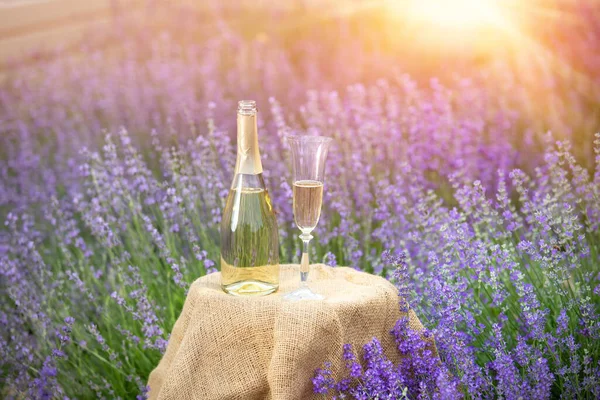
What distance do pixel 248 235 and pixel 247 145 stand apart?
0.78 ft

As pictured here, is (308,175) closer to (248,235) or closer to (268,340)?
(248,235)

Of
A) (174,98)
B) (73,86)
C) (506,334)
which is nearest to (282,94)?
(174,98)

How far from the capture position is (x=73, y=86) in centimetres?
516

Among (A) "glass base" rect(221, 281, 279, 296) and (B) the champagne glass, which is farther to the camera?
(A) "glass base" rect(221, 281, 279, 296)

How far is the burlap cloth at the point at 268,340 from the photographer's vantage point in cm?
171

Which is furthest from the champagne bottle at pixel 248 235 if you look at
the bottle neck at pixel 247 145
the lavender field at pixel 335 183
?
the lavender field at pixel 335 183

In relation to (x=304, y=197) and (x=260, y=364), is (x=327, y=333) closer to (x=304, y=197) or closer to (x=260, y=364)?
(x=260, y=364)

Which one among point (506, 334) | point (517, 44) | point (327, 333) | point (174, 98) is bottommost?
point (506, 334)

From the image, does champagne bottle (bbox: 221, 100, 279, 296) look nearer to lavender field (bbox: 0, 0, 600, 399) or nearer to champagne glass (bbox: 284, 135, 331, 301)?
champagne glass (bbox: 284, 135, 331, 301)

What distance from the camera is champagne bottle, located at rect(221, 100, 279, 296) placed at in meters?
1.85

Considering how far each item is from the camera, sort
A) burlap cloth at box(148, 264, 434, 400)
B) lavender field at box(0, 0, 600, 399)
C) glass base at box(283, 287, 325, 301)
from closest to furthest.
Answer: burlap cloth at box(148, 264, 434, 400), glass base at box(283, 287, 325, 301), lavender field at box(0, 0, 600, 399)

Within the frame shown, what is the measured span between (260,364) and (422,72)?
3484 millimetres

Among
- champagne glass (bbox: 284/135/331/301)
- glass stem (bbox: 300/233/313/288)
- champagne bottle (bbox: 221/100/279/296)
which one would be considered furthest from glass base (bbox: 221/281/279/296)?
champagne glass (bbox: 284/135/331/301)

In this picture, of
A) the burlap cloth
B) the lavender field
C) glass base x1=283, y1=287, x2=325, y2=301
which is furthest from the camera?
the lavender field
